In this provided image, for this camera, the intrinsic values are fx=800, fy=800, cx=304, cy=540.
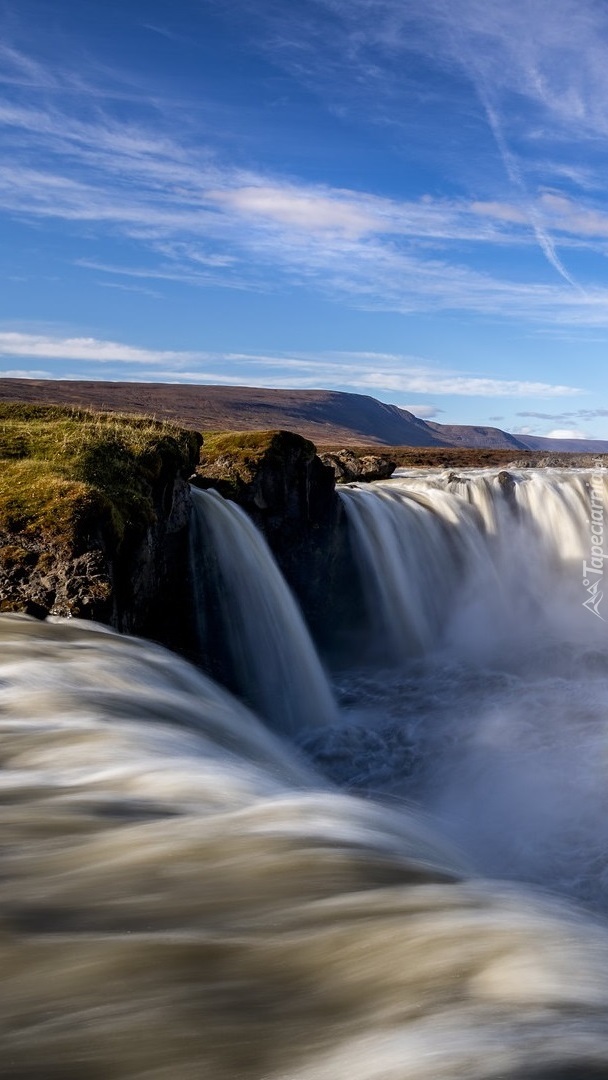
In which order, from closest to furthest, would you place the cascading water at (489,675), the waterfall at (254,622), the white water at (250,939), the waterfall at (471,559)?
the white water at (250,939) < the cascading water at (489,675) < the waterfall at (254,622) < the waterfall at (471,559)

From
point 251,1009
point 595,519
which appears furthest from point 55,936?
point 595,519

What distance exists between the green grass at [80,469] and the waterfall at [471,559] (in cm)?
701

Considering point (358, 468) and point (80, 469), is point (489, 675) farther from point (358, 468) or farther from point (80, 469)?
point (358, 468)

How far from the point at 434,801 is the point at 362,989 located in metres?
8.69

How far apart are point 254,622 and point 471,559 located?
36.7 ft

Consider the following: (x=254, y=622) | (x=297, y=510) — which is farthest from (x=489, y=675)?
(x=254, y=622)

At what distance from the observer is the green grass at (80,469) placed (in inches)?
406

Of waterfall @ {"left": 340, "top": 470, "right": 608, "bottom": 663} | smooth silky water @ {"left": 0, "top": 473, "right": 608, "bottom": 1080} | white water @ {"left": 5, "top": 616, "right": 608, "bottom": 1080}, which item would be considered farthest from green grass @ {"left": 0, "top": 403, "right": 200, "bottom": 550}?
waterfall @ {"left": 340, "top": 470, "right": 608, "bottom": 663}

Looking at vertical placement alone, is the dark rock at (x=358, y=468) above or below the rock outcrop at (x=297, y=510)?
above

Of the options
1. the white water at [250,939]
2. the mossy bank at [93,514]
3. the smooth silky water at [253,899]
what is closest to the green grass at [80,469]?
the mossy bank at [93,514]

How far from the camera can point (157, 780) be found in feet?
19.0

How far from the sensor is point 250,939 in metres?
3.73

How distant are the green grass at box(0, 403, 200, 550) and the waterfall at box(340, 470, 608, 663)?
7.01m

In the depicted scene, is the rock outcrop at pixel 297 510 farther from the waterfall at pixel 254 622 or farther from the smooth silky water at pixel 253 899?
the smooth silky water at pixel 253 899
